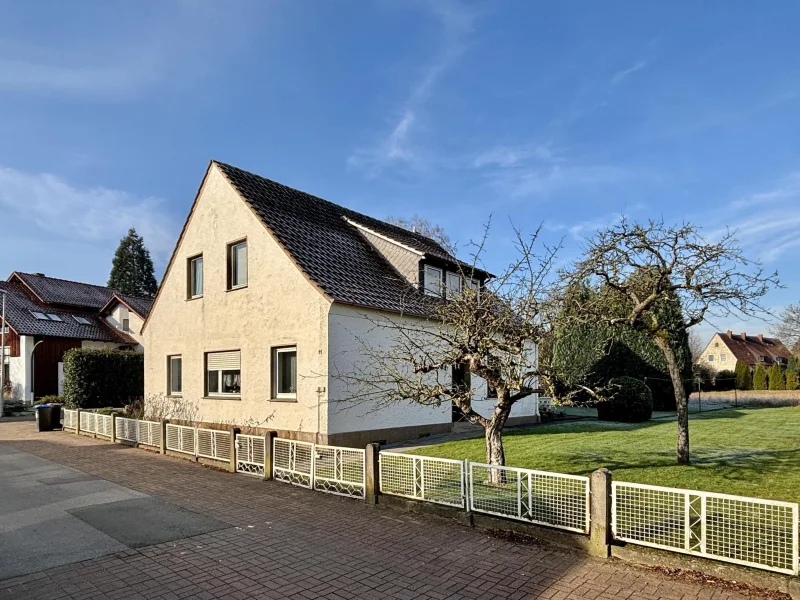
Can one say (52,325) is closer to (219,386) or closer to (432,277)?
(219,386)

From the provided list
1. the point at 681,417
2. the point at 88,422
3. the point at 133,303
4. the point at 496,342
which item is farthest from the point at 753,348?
the point at 88,422

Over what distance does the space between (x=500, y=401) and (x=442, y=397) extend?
1353 mm

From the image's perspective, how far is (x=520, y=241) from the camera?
30.8 ft

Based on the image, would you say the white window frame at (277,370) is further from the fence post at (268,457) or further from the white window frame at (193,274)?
the white window frame at (193,274)

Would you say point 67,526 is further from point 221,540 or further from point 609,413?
point 609,413

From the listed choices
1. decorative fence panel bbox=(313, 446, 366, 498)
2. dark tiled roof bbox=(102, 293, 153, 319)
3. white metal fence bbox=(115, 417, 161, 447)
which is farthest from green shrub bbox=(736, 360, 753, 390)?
dark tiled roof bbox=(102, 293, 153, 319)

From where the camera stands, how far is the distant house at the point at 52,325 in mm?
30797

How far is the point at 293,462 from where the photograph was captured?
32.4 feet

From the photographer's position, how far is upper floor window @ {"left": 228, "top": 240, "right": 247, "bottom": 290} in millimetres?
16000

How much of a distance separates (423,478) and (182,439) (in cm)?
806

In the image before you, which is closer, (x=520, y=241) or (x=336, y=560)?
(x=336, y=560)

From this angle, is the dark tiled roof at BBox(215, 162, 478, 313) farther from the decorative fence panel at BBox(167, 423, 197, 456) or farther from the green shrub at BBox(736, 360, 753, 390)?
the green shrub at BBox(736, 360, 753, 390)

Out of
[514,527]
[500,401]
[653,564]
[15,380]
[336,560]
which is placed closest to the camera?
[653,564]

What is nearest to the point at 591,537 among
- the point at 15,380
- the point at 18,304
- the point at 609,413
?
the point at 609,413
